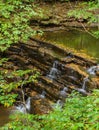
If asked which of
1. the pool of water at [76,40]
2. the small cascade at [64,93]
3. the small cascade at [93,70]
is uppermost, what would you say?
the pool of water at [76,40]

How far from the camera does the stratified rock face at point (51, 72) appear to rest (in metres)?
10.5

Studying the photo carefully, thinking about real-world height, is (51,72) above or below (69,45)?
below

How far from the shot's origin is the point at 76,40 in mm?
15109

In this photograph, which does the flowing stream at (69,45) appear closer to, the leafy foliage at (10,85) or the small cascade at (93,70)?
the small cascade at (93,70)

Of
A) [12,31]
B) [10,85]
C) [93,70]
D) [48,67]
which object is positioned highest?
[12,31]

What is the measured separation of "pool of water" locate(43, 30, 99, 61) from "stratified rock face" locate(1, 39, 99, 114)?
3.71 feet

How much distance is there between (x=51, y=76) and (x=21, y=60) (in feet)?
6.79

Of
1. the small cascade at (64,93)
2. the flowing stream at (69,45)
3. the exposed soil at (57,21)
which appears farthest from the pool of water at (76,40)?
the small cascade at (64,93)

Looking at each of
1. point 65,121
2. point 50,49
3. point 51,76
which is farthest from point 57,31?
point 65,121

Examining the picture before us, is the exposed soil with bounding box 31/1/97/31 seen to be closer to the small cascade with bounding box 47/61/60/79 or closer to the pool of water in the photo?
the pool of water

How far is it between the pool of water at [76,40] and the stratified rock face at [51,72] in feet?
3.71

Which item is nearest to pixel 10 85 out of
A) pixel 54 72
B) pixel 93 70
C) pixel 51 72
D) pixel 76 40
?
pixel 93 70

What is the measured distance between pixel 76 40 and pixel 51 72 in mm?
3810

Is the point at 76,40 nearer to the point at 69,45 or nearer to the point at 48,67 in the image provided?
the point at 69,45
